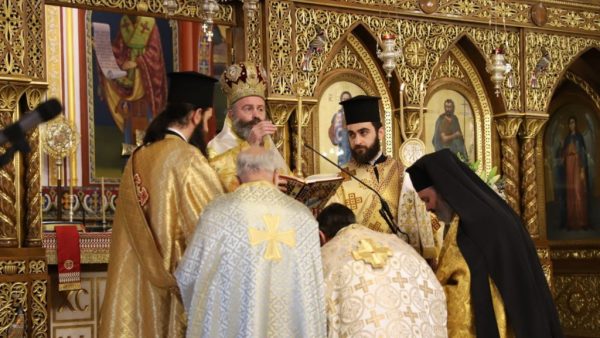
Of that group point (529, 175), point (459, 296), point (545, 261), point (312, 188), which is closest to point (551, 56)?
point (529, 175)

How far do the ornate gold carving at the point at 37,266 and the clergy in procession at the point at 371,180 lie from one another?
2534 mm

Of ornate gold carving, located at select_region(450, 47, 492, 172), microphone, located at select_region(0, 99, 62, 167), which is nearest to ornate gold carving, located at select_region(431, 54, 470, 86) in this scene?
ornate gold carving, located at select_region(450, 47, 492, 172)

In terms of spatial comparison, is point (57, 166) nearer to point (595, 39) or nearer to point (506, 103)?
point (506, 103)

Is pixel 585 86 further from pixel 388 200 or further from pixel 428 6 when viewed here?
pixel 388 200

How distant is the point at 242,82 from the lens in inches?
267

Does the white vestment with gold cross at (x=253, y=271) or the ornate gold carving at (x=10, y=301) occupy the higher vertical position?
the white vestment with gold cross at (x=253, y=271)

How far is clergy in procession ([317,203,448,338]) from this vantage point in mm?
5043

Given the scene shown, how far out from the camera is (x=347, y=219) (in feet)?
17.5

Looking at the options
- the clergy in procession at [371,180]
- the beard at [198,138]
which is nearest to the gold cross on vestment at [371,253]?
the beard at [198,138]

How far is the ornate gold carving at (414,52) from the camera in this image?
10195 mm

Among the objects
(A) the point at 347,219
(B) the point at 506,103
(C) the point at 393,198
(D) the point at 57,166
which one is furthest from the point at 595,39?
(A) the point at 347,219

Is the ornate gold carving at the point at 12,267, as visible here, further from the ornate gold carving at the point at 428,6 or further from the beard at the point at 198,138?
the ornate gold carving at the point at 428,6

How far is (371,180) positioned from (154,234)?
2133mm

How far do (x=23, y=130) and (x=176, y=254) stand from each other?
249 centimetres
